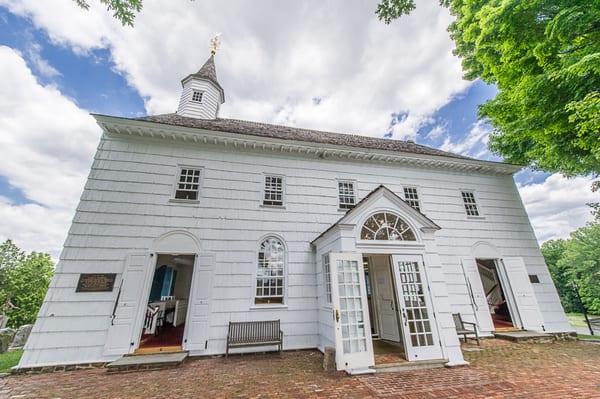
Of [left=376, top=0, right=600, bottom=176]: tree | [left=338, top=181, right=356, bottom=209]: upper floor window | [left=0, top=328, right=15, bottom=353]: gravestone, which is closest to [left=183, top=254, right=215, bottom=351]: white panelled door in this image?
[left=338, top=181, right=356, bottom=209]: upper floor window

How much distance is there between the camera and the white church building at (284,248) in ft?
19.6

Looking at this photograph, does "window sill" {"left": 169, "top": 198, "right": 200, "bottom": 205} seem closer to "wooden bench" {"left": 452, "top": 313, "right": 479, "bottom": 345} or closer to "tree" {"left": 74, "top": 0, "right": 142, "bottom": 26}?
"tree" {"left": 74, "top": 0, "right": 142, "bottom": 26}

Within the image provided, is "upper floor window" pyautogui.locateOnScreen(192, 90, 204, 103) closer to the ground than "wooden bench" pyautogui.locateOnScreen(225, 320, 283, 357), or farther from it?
farther from it

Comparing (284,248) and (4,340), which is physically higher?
(284,248)

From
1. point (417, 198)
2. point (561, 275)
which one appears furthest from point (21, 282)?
point (561, 275)

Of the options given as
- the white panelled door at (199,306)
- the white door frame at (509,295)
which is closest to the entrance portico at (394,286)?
the white panelled door at (199,306)

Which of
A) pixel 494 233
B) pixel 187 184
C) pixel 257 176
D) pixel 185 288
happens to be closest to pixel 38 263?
pixel 185 288

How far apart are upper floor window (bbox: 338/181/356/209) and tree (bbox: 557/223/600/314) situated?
115 ft

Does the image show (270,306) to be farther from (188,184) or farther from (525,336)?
(525,336)

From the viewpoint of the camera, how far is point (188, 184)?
8.04m

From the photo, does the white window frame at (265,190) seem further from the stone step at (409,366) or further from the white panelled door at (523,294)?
the white panelled door at (523,294)

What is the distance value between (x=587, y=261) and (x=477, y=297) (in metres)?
30.9

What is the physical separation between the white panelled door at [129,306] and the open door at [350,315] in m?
5.71

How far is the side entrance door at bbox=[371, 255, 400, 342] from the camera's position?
23.3 feet
